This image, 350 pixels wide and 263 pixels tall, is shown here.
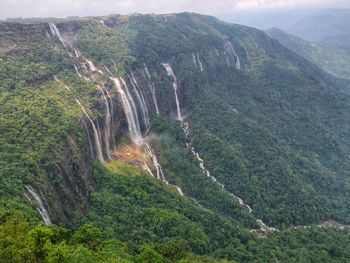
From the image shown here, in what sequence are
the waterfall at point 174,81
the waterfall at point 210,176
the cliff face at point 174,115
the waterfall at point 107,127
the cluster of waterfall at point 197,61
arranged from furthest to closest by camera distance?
1. the cluster of waterfall at point 197,61
2. the waterfall at point 174,81
3. the waterfall at point 107,127
4. the waterfall at point 210,176
5. the cliff face at point 174,115

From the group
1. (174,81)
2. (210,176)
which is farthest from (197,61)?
(210,176)

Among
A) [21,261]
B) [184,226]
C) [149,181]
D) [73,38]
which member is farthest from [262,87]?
[21,261]

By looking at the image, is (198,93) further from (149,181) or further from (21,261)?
(21,261)

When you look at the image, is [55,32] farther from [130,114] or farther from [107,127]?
[107,127]

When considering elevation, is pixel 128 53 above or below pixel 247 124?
above

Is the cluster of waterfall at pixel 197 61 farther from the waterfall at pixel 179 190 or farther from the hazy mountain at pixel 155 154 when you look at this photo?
the waterfall at pixel 179 190

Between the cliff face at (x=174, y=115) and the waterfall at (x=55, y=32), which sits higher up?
the waterfall at (x=55, y=32)

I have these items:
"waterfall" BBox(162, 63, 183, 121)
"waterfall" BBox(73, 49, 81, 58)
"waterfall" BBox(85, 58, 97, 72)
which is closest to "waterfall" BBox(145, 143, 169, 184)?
"waterfall" BBox(162, 63, 183, 121)

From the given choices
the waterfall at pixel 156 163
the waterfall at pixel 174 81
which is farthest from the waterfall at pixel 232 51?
the waterfall at pixel 156 163
